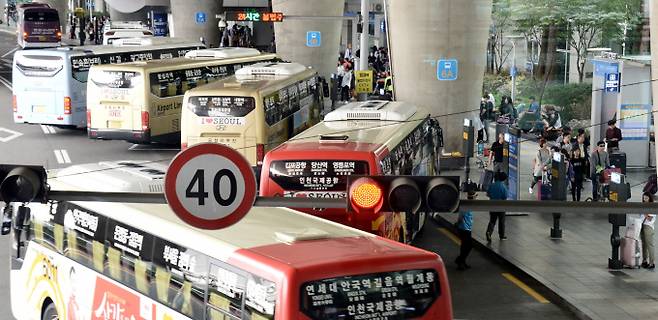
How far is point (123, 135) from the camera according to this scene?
32375 mm

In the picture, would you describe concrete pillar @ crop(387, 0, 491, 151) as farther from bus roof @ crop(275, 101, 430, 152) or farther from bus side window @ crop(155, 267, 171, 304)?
bus side window @ crop(155, 267, 171, 304)

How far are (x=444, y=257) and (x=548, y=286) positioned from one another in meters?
3.10

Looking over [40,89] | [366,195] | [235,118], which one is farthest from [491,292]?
[40,89]

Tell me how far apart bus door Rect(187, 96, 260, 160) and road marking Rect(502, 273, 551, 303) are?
9421 millimetres

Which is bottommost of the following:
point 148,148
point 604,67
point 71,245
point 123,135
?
point 148,148

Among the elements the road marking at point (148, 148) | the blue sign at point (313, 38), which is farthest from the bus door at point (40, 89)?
the blue sign at point (313, 38)

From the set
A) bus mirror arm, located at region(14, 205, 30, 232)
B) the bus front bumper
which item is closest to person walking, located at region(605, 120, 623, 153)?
the bus front bumper

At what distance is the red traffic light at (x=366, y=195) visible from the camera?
9.72 meters

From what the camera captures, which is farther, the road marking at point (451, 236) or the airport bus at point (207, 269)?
the road marking at point (451, 236)

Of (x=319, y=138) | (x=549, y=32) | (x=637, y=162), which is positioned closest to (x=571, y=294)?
(x=319, y=138)

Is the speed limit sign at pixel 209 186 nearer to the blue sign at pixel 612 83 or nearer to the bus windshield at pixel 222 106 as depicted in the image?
the bus windshield at pixel 222 106

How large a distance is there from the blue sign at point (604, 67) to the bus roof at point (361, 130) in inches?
276

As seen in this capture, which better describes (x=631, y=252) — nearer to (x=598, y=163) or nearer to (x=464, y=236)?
(x=464, y=236)

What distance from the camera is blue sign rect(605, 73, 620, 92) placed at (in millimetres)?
29531
